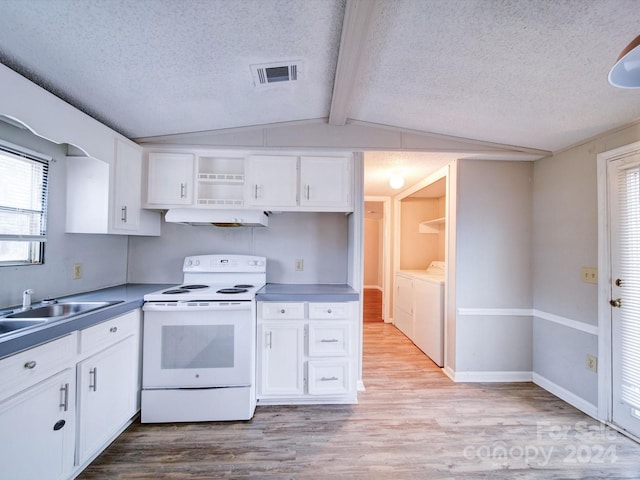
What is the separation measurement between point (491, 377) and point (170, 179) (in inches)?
143

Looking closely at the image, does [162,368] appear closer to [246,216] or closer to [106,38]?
[246,216]

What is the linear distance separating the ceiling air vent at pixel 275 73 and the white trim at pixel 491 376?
3.05 m

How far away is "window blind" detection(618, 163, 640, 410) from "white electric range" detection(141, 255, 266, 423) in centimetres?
276

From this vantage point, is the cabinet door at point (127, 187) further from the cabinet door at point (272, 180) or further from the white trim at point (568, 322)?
the white trim at point (568, 322)

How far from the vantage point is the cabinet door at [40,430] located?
119 cm

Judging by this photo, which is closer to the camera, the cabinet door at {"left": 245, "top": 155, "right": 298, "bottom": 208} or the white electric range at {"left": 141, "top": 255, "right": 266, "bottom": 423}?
the white electric range at {"left": 141, "top": 255, "right": 266, "bottom": 423}

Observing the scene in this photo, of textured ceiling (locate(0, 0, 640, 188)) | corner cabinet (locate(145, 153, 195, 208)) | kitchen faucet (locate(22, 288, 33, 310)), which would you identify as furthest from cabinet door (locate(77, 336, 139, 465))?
textured ceiling (locate(0, 0, 640, 188))

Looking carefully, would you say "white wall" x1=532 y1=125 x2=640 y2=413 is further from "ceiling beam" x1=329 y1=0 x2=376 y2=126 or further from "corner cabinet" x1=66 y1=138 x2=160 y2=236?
"corner cabinet" x1=66 y1=138 x2=160 y2=236

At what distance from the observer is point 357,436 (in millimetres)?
1988

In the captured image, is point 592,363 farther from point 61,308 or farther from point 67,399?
point 61,308

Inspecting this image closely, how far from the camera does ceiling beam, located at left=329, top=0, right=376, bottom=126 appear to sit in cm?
130

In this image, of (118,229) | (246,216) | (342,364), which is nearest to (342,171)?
(246,216)

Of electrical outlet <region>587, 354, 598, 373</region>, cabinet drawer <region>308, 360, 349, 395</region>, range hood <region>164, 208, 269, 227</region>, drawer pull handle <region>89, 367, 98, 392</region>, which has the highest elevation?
range hood <region>164, 208, 269, 227</region>

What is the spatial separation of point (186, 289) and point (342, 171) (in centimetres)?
173
